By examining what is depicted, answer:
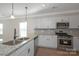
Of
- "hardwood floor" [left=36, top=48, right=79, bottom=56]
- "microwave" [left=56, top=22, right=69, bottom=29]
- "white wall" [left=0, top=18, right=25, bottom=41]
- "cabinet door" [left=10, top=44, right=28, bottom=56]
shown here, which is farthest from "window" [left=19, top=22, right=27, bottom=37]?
"microwave" [left=56, top=22, right=69, bottom=29]

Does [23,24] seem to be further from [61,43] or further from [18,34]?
[61,43]

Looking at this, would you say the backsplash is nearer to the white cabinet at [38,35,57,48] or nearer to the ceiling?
the white cabinet at [38,35,57,48]

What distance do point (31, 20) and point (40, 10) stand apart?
0.17m

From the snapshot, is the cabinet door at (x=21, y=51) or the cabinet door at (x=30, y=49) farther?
the cabinet door at (x=30, y=49)

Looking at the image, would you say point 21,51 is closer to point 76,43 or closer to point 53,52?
point 53,52

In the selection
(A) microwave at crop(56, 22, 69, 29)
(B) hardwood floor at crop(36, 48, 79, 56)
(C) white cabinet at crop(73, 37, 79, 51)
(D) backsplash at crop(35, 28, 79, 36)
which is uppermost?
(A) microwave at crop(56, 22, 69, 29)

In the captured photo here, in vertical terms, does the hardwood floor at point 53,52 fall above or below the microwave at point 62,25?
below

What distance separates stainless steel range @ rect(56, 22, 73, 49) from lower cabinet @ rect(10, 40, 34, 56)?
356 millimetres

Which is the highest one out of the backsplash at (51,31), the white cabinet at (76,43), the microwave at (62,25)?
the microwave at (62,25)

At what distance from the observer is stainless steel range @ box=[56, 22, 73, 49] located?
1340 millimetres

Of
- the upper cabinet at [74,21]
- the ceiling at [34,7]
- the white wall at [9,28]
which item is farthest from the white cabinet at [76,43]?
the white wall at [9,28]

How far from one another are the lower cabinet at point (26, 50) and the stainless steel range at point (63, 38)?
14.0 inches

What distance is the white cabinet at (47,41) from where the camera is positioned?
1.37 meters

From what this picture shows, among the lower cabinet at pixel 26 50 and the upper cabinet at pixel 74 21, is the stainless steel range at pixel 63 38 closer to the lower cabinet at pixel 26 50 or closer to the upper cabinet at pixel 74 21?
the upper cabinet at pixel 74 21
